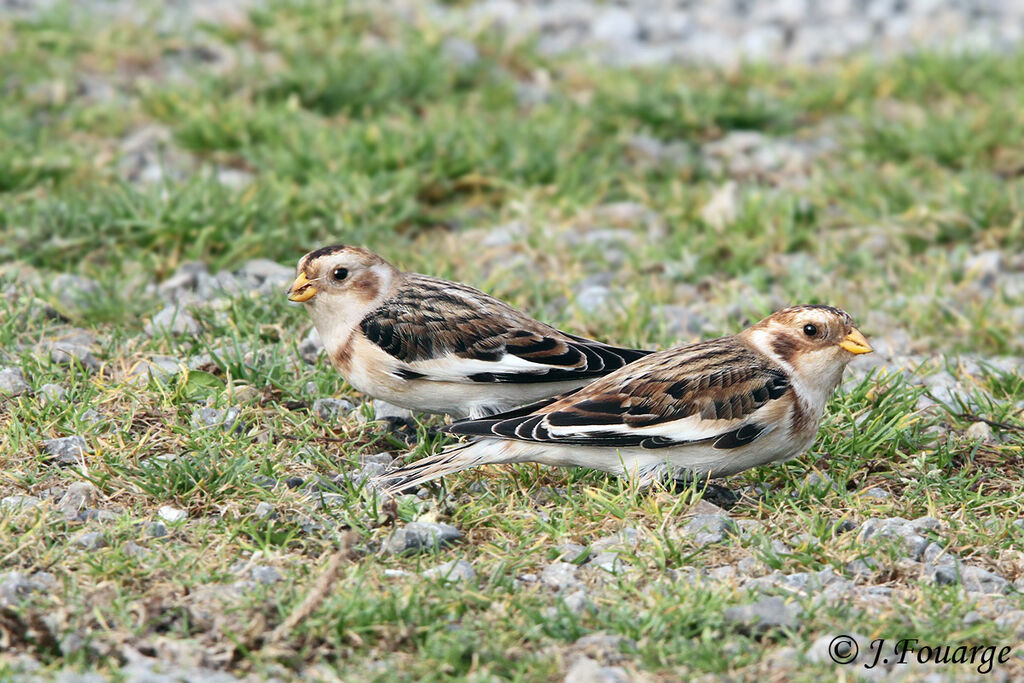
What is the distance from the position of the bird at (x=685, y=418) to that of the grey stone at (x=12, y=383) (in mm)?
1674

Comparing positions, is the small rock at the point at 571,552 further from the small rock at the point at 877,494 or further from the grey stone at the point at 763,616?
the small rock at the point at 877,494

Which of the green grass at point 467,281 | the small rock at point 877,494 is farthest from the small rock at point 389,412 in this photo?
the small rock at point 877,494

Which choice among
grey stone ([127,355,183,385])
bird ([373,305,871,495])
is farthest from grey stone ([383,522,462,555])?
grey stone ([127,355,183,385])

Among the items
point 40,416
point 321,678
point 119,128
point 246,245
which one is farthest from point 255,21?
point 321,678

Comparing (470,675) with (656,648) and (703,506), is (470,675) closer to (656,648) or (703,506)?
(656,648)

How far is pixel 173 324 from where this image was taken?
6.49m

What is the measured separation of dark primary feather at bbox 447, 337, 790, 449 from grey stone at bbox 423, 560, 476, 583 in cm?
61

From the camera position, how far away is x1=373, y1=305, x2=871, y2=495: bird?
510cm

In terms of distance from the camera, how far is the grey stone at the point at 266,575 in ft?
14.9

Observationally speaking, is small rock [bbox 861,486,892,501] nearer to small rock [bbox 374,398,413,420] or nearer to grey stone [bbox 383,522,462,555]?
grey stone [bbox 383,522,462,555]

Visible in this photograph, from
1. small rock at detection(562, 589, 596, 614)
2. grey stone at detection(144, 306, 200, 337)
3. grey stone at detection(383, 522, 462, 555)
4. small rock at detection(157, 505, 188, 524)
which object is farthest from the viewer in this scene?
grey stone at detection(144, 306, 200, 337)

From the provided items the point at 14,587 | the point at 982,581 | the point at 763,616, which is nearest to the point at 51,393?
the point at 14,587

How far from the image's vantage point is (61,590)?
4395mm

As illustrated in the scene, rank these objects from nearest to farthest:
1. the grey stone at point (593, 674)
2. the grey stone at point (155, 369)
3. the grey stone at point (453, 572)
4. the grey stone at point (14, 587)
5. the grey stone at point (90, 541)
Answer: the grey stone at point (593, 674)
the grey stone at point (14, 587)
the grey stone at point (453, 572)
the grey stone at point (90, 541)
the grey stone at point (155, 369)
